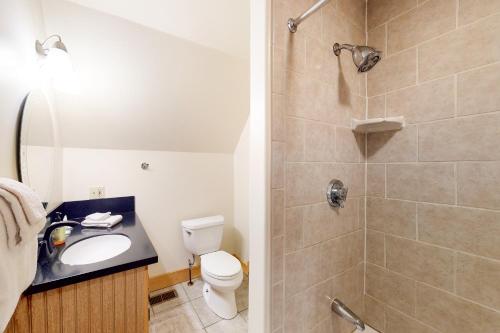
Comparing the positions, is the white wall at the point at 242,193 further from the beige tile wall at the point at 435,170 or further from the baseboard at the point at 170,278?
the beige tile wall at the point at 435,170

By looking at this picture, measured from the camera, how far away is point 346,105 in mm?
1115

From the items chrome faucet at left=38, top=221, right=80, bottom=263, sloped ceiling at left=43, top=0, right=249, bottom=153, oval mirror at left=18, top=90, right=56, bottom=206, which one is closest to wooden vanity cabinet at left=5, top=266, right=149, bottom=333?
chrome faucet at left=38, top=221, right=80, bottom=263

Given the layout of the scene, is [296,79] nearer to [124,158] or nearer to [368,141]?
[368,141]

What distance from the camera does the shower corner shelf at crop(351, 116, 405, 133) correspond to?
1024mm

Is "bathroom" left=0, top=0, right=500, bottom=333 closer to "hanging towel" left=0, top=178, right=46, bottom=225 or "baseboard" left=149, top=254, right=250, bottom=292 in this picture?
"hanging towel" left=0, top=178, right=46, bottom=225

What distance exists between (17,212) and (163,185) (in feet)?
5.30

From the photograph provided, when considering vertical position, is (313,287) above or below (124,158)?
below

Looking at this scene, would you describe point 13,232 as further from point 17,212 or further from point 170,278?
point 170,278

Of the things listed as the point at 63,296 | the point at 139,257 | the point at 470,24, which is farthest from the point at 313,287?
the point at 470,24

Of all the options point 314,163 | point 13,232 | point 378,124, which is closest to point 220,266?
point 314,163

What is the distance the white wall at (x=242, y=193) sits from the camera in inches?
89.7

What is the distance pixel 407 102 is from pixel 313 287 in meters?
1.07

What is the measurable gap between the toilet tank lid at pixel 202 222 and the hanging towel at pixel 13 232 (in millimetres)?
1458

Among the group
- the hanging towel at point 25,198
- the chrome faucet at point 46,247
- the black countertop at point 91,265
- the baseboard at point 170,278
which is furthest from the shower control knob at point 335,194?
the baseboard at point 170,278
